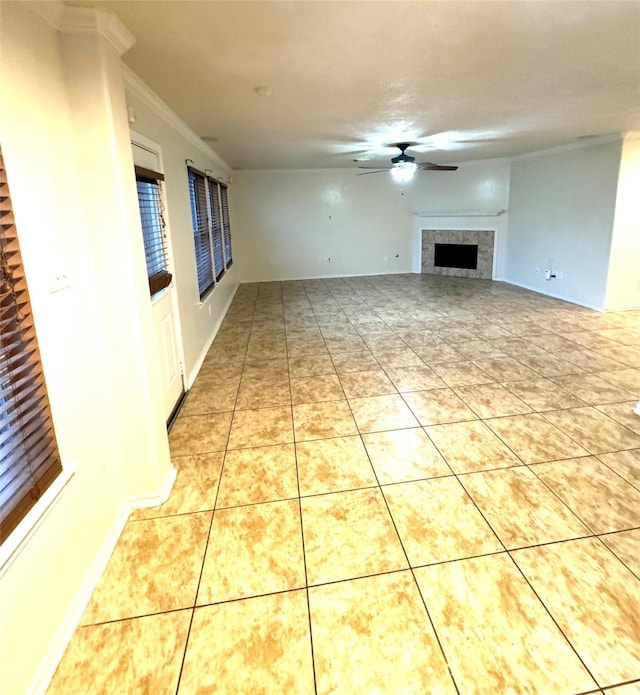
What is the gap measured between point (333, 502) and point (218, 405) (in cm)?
151

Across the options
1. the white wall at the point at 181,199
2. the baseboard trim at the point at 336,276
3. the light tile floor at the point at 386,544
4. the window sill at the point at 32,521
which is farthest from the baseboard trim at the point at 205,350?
the window sill at the point at 32,521

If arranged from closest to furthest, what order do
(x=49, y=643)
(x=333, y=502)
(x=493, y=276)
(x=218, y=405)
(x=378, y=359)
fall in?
(x=49, y=643), (x=333, y=502), (x=218, y=405), (x=378, y=359), (x=493, y=276)

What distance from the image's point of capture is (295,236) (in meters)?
8.85

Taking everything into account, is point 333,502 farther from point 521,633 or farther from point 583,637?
point 583,637

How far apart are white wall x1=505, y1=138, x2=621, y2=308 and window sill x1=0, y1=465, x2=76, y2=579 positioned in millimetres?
6496

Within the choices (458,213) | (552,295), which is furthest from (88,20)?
(458,213)

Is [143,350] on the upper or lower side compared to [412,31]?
lower

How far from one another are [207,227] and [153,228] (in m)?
2.40

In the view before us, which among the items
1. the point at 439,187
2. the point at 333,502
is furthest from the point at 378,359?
the point at 439,187

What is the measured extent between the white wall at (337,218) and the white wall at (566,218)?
88cm

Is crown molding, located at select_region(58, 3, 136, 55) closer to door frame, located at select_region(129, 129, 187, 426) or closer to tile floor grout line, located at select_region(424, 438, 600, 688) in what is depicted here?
door frame, located at select_region(129, 129, 187, 426)

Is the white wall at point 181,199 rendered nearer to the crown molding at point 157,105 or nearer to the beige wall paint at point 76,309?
the crown molding at point 157,105

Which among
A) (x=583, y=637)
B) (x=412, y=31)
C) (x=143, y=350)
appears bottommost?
(x=583, y=637)

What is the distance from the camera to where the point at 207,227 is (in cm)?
544
